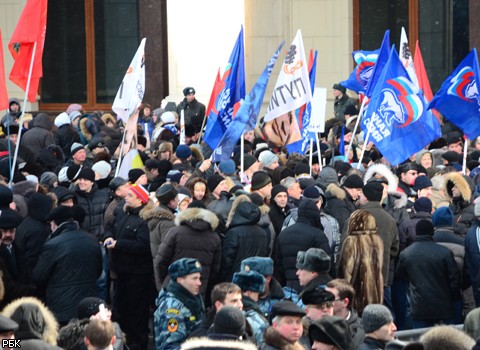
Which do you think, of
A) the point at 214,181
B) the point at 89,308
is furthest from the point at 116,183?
the point at 89,308

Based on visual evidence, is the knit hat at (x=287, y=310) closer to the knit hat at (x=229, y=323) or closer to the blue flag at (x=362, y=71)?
the knit hat at (x=229, y=323)

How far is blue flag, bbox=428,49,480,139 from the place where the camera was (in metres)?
16.4

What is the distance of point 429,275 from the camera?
12.9 meters

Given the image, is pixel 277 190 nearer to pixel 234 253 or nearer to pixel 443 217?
pixel 234 253

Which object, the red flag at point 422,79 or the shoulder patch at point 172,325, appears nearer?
the shoulder patch at point 172,325

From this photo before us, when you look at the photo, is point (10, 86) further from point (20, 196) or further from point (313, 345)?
point (313, 345)

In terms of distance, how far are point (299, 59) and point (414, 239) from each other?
3484 mm

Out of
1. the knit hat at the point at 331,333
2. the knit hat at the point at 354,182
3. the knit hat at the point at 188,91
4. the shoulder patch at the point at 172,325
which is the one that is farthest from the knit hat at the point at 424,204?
the knit hat at the point at 188,91

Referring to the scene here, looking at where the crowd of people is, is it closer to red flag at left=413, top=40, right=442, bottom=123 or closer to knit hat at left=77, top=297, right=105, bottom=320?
knit hat at left=77, top=297, right=105, bottom=320

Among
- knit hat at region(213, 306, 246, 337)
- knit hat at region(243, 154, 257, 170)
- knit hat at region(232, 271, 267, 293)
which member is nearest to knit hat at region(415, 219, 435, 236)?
knit hat at region(232, 271, 267, 293)

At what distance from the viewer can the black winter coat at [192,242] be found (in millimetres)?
12758

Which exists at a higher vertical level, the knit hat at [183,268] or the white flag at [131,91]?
the white flag at [131,91]

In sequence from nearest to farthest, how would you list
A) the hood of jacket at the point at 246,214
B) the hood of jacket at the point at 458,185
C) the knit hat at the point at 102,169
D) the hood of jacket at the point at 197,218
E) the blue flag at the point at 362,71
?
the hood of jacket at the point at 197,218, the hood of jacket at the point at 246,214, the hood of jacket at the point at 458,185, the knit hat at the point at 102,169, the blue flag at the point at 362,71

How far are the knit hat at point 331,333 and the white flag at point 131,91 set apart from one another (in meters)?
8.14
